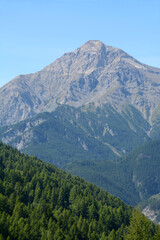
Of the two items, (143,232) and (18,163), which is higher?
(18,163)

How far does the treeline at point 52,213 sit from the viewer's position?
314 ft

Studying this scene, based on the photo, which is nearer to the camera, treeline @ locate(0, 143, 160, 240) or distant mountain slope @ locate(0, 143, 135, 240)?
treeline @ locate(0, 143, 160, 240)

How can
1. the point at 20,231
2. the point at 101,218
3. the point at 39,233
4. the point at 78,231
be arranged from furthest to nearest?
the point at 101,218 < the point at 78,231 < the point at 39,233 < the point at 20,231

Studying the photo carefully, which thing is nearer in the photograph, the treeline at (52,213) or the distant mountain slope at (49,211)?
the treeline at (52,213)

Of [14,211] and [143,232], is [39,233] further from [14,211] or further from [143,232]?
[143,232]

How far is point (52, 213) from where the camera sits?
12488 centimetres

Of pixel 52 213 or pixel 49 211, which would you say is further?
pixel 52 213

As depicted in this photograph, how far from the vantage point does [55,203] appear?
152 meters

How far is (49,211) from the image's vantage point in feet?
405

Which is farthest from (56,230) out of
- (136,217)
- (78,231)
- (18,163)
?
(18,163)

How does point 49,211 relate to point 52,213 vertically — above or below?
above

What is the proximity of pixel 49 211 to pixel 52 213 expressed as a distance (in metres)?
2.12

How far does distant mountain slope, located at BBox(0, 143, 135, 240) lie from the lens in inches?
3975

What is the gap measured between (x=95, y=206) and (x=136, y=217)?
2934 inches
